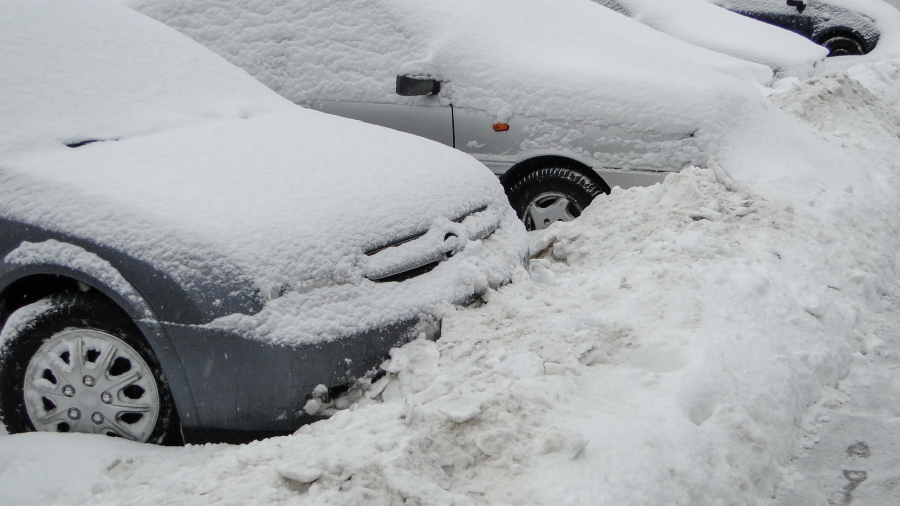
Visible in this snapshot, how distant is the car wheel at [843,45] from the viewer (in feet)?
37.6

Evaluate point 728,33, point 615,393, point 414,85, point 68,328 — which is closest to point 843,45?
point 728,33

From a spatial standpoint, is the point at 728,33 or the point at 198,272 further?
the point at 728,33

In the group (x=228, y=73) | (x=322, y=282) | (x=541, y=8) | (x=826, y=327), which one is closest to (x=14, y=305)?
(x=322, y=282)

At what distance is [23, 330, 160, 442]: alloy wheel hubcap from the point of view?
263 centimetres

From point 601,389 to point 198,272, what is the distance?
1391 mm

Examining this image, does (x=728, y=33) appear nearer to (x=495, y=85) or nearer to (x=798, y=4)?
(x=798, y=4)

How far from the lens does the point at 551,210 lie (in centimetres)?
461

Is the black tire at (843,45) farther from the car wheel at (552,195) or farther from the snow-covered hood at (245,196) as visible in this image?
the snow-covered hood at (245,196)

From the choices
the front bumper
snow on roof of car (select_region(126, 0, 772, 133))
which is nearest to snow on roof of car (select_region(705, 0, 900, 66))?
snow on roof of car (select_region(126, 0, 772, 133))

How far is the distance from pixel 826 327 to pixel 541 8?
10.6 feet

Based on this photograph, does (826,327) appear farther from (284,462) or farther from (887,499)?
(284,462)

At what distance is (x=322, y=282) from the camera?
2635 mm

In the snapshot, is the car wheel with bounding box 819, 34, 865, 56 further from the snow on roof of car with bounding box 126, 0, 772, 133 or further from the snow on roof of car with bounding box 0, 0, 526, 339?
the snow on roof of car with bounding box 0, 0, 526, 339

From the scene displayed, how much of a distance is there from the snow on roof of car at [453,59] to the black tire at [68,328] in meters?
2.66
